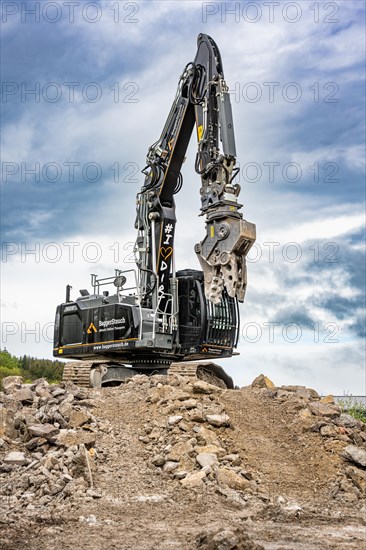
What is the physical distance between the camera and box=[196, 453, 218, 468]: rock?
9836 mm

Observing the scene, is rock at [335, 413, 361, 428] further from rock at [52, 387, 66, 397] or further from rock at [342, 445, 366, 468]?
rock at [52, 387, 66, 397]

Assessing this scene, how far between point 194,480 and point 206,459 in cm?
50

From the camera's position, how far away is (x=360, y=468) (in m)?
10.5

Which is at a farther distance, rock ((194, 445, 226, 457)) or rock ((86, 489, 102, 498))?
rock ((194, 445, 226, 457))

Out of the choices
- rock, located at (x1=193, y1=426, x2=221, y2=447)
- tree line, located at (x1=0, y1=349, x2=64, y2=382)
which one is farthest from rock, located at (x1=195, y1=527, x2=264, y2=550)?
tree line, located at (x1=0, y1=349, x2=64, y2=382)

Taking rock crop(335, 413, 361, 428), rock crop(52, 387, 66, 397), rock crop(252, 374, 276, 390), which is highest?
rock crop(252, 374, 276, 390)

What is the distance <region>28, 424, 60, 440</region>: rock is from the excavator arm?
11.6 feet

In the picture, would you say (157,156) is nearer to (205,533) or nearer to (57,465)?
(57,465)

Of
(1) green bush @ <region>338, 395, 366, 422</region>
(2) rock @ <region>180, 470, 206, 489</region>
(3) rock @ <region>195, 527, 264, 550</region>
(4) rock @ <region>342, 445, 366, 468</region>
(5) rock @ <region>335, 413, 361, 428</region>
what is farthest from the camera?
(1) green bush @ <region>338, 395, 366, 422</region>

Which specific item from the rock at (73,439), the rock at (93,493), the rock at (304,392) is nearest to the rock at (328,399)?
the rock at (304,392)

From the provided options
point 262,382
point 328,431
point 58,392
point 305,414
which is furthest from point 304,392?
point 58,392

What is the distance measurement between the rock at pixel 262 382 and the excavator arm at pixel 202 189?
281 cm

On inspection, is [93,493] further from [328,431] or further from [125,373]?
[125,373]

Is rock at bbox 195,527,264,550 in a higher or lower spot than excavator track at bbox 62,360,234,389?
lower
